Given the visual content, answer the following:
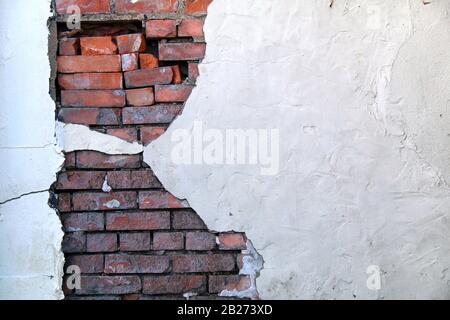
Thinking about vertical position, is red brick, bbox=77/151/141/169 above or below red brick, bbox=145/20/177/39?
below

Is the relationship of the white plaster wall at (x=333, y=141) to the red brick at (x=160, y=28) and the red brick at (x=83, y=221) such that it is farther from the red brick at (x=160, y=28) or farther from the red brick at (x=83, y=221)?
the red brick at (x=83, y=221)

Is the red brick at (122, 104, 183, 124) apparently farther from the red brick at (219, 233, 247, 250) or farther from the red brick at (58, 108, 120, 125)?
the red brick at (219, 233, 247, 250)

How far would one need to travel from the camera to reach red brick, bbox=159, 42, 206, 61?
2.19m

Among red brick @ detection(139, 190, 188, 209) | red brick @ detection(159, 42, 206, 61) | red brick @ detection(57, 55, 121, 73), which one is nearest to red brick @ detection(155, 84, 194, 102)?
red brick @ detection(159, 42, 206, 61)

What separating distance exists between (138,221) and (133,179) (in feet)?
0.55

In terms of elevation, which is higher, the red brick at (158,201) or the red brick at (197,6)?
the red brick at (197,6)

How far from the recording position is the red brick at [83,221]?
218 cm

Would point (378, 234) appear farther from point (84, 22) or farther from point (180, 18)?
point (84, 22)

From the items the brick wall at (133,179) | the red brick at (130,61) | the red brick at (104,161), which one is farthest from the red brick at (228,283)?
the red brick at (130,61)

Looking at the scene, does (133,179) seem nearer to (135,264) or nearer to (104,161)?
(104,161)

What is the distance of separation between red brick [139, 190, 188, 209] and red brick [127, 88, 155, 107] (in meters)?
0.36

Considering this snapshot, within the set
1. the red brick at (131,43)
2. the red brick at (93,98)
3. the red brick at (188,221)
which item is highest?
the red brick at (131,43)

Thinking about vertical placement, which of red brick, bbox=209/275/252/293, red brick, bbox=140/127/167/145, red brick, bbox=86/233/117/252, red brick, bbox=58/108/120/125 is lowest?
red brick, bbox=209/275/252/293

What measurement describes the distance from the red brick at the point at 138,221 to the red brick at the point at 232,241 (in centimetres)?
23
